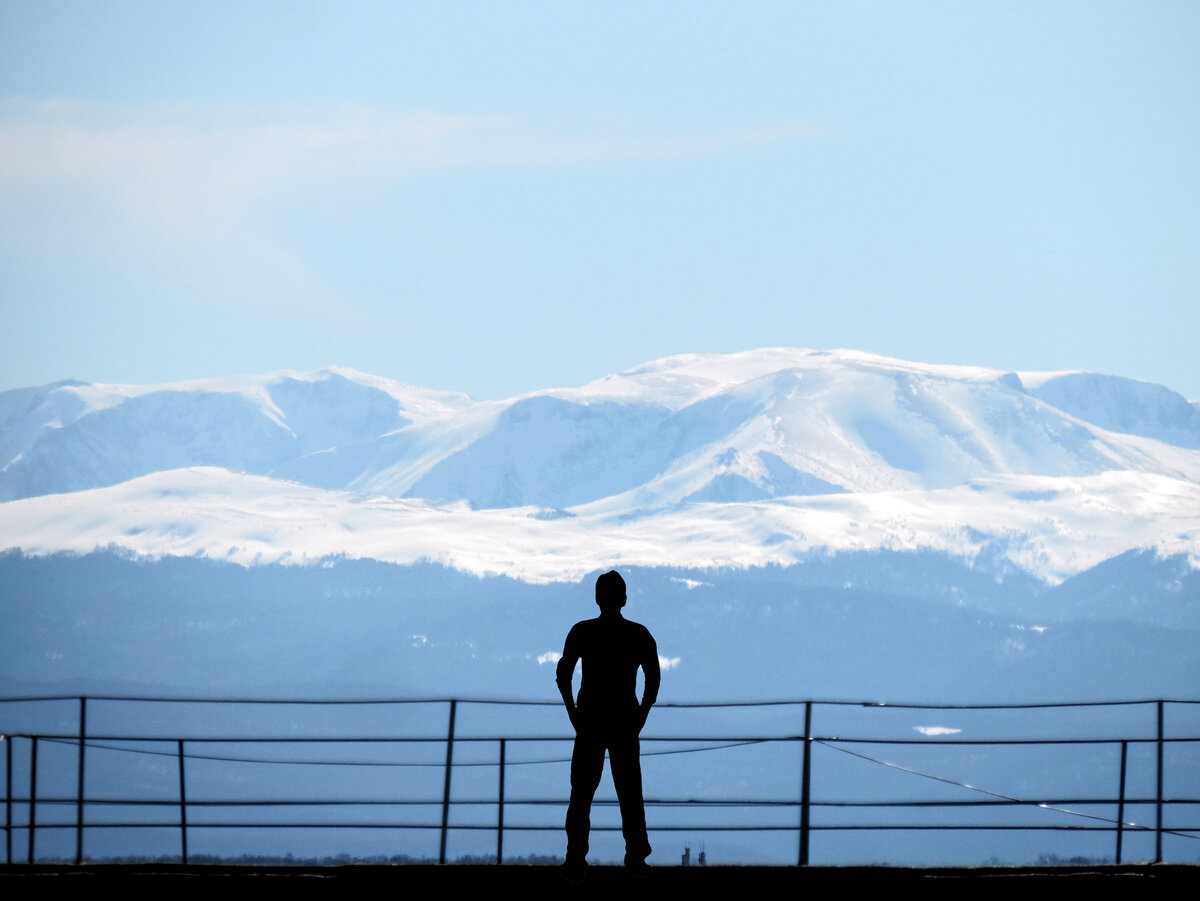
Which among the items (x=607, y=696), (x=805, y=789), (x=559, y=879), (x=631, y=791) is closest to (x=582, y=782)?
(x=631, y=791)

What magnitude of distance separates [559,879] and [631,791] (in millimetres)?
1241

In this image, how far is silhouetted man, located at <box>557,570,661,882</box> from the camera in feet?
30.2

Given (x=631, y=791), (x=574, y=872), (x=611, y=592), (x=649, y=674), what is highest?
(x=611, y=592)

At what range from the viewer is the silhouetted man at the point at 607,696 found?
9203 millimetres

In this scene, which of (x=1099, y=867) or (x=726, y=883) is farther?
(x=1099, y=867)

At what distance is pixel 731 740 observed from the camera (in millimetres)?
12938

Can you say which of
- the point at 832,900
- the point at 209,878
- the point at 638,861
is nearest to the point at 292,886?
the point at 209,878

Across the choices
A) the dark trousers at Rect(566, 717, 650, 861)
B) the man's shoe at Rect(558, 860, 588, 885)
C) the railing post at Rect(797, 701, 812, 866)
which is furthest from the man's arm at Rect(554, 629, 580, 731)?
the railing post at Rect(797, 701, 812, 866)

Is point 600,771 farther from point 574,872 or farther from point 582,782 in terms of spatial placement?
point 574,872

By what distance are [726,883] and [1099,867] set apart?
112 inches

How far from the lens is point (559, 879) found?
33.6 ft

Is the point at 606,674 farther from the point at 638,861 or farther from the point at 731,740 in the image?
the point at 731,740

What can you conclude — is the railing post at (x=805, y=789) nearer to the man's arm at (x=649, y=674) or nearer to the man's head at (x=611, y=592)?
the man's arm at (x=649, y=674)

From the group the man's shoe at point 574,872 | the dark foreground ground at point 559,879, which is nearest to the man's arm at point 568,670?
the man's shoe at point 574,872
